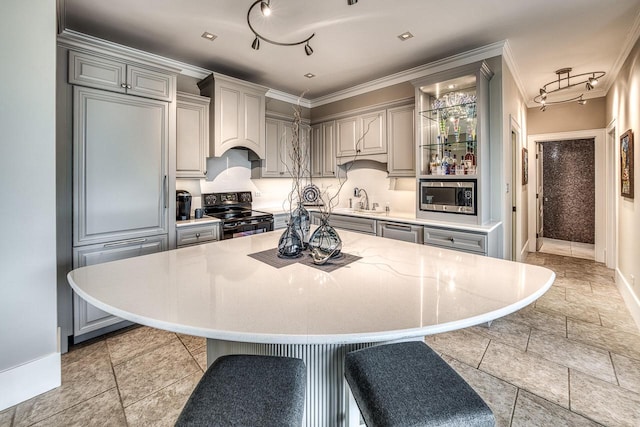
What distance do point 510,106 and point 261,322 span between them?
3964 mm

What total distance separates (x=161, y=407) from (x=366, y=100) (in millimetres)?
4238

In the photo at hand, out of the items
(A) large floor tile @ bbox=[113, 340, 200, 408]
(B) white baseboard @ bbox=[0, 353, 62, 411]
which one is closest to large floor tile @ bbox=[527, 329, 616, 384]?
(A) large floor tile @ bbox=[113, 340, 200, 408]

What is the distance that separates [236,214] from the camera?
12.8ft

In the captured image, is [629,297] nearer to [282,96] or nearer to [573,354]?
[573,354]

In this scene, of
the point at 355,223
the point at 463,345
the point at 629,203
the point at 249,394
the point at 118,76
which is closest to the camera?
the point at 249,394

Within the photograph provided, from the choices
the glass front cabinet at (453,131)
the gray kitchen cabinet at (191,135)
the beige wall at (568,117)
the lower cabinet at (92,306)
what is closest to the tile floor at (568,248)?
the beige wall at (568,117)

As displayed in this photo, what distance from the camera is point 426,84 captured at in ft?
11.0

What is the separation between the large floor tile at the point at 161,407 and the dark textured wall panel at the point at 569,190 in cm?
744

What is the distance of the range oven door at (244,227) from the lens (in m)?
3.54

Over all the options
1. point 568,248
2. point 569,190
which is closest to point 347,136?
point 568,248

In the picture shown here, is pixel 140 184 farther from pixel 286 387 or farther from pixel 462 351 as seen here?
pixel 462 351

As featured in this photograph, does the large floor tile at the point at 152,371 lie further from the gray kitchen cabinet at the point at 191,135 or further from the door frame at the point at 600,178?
the door frame at the point at 600,178

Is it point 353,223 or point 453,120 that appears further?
point 353,223

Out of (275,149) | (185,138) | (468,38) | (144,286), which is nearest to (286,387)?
(144,286)
